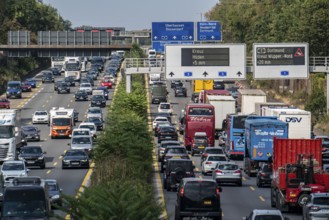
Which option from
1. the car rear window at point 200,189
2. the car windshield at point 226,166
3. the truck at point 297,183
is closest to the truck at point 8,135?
the car windshield at point 226,166

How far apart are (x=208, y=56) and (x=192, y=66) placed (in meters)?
1.31

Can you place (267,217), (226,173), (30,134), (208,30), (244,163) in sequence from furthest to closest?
(208,30), (30,134), (244,163), (226,173), (267,217)

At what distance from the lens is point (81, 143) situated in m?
74.6

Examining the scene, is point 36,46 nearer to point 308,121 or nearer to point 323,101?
point 323,101

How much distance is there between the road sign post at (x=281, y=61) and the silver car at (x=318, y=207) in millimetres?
40566

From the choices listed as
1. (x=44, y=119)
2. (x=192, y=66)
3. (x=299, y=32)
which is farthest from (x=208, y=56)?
(x=299, y=32)

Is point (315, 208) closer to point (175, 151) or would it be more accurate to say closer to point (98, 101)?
point (175, 151)

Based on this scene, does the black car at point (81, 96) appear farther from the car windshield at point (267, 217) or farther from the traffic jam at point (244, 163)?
the car windshield at point (267, 217)

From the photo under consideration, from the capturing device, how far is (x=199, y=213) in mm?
40000

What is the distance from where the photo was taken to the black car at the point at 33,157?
67250mm

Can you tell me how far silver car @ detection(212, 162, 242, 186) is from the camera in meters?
57.3

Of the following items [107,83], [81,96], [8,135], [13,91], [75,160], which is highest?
[107,83]

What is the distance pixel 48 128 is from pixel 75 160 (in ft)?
112

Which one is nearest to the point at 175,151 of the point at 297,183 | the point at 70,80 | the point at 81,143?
the point at 81,143
